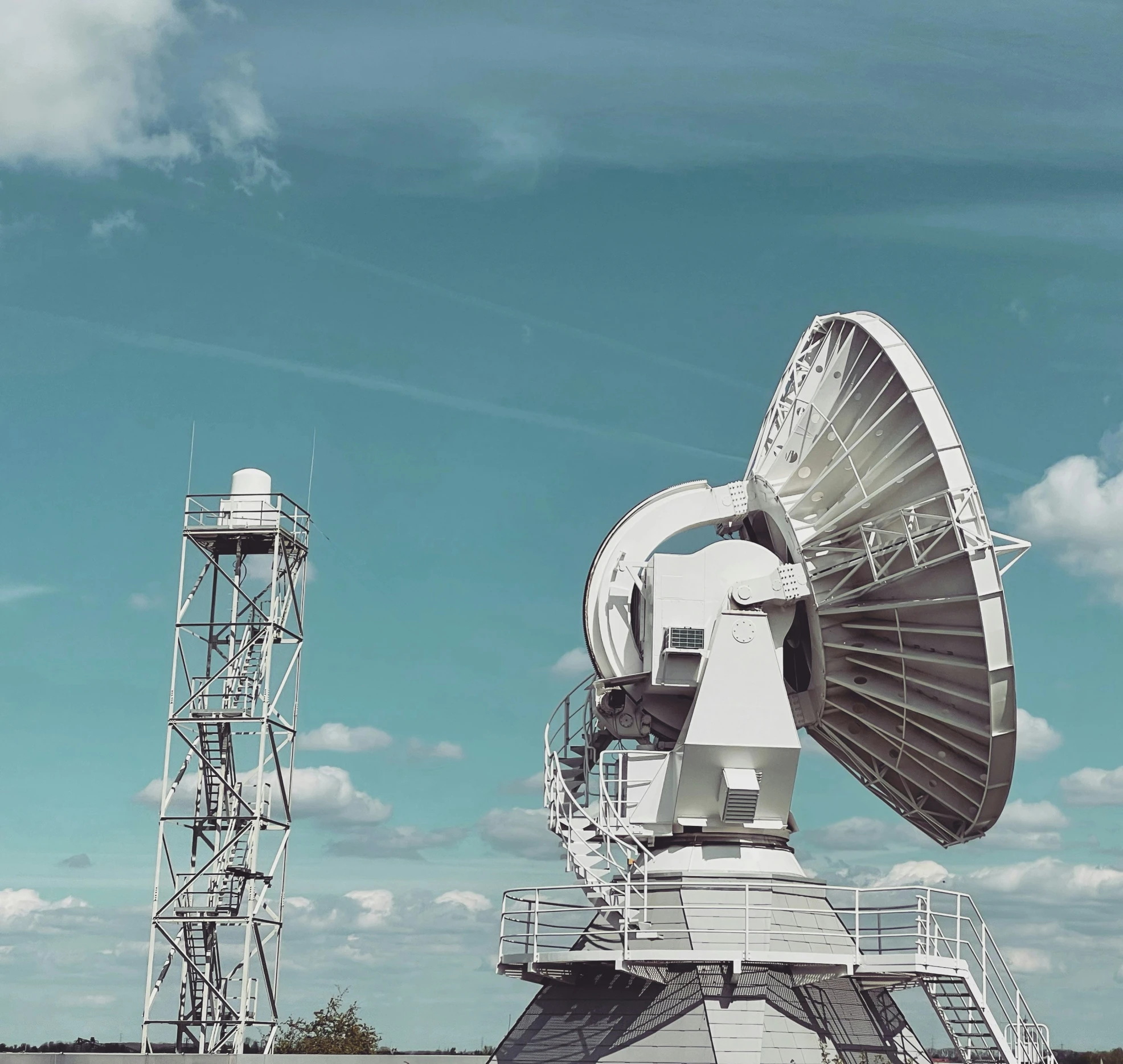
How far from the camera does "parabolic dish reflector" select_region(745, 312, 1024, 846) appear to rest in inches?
1129

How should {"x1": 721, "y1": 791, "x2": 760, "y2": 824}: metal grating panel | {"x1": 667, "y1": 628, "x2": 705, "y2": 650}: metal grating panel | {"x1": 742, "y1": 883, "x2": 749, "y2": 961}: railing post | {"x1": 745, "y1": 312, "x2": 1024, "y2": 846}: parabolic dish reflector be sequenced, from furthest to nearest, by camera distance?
{"x1": 667, "y1": 628, "x2": 705, "y2": 650}: metal grating panel → {"x1": 721, "y1": 791, "x2": 760, "y2": 824}: metal grating panel → {"x1": 745, "y1": 312, "x2": 1024, "y2": 846}: parabolic dish reflector → {"x1": 742, "y1": 883, "x2": 749, "y2": 961}: railing post

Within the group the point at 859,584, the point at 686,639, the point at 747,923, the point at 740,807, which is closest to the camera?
the point at 747,923

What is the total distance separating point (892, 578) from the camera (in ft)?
96.9

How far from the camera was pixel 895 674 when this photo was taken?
31.2 meters

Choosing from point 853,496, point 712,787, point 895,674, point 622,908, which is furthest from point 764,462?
point 622,908

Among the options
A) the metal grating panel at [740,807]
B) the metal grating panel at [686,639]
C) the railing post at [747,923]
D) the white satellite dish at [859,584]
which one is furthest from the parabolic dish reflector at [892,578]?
the railing post at [747,923]

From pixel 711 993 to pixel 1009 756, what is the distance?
736cm

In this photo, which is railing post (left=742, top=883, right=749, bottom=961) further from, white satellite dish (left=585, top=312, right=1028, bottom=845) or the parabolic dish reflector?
the parabolic dish reflector

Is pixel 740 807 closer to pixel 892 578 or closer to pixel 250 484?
pixel 892 578

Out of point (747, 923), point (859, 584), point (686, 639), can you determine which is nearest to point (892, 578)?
point (859, 584)

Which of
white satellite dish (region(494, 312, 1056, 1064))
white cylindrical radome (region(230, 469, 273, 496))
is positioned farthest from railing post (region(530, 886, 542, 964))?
white cylindrical radome (region(230, 469, 273, 496))

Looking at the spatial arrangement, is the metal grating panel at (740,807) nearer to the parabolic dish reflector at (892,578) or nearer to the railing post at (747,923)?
the railing post at (747,923)

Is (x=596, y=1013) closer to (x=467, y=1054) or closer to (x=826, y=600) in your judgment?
(x=826, y=600)

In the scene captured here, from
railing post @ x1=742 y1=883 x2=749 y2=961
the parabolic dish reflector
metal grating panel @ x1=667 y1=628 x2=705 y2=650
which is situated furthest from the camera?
metal grating panel @ x1=667 y1=628 x2=705 y2=650
